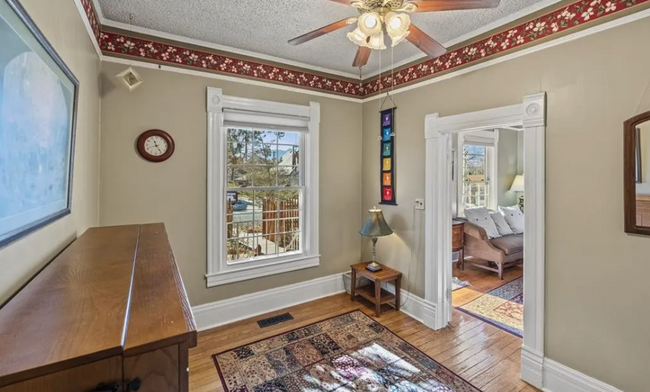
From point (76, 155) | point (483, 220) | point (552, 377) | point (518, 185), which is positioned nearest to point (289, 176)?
point (76, 155)

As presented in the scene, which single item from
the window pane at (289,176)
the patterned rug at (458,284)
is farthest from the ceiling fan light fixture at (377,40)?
the patterned rug at (458,284)

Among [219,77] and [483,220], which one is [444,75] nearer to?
[219,77]

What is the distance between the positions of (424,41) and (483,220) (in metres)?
3.65

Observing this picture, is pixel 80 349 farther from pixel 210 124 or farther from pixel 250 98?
pixel 250 98

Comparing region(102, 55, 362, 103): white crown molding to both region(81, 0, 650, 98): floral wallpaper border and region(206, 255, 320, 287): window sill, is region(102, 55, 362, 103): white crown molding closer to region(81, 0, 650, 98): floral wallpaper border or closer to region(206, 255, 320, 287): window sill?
region(81, 0, 650, 98): floral wallpaper border

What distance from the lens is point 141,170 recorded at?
2.52 metres

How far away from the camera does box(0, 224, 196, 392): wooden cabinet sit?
51 cm

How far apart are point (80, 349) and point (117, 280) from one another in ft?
1.31

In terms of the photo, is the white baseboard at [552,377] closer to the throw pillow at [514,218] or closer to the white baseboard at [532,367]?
the white baseboard at [532,367]

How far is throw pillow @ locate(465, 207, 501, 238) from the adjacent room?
0.86 meters

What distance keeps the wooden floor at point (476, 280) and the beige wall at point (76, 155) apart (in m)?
3.51

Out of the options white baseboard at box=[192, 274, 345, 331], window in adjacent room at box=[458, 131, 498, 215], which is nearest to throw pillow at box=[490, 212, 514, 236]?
window in adjacent room at box=[458, 131, 498, 215]

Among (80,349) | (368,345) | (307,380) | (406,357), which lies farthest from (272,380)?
(80,349)

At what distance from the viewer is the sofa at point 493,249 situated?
419 cm
